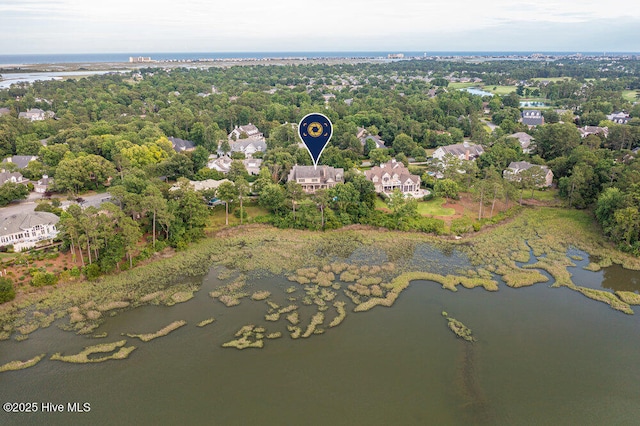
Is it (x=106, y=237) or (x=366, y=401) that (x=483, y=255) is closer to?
(x=366, y=401)

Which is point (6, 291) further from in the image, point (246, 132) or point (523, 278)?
point (246, 132)

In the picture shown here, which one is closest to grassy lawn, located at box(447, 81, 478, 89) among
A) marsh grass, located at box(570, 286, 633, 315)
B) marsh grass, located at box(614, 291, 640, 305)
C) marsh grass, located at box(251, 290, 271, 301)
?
marsh grass, located at box(614, 291, 640, 305)

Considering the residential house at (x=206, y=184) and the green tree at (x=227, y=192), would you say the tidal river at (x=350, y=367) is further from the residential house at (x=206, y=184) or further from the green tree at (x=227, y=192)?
the residential house at (x=206, y=184)

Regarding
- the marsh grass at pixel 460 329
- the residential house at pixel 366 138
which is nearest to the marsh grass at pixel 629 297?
the marsh grass at pixel 460 329

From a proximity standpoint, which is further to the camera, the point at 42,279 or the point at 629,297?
the point at 629,297

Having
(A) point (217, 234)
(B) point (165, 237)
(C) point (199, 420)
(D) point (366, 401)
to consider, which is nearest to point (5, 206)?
(B) point (165, 237)

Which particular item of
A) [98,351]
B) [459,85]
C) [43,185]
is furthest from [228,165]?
[459,85]
